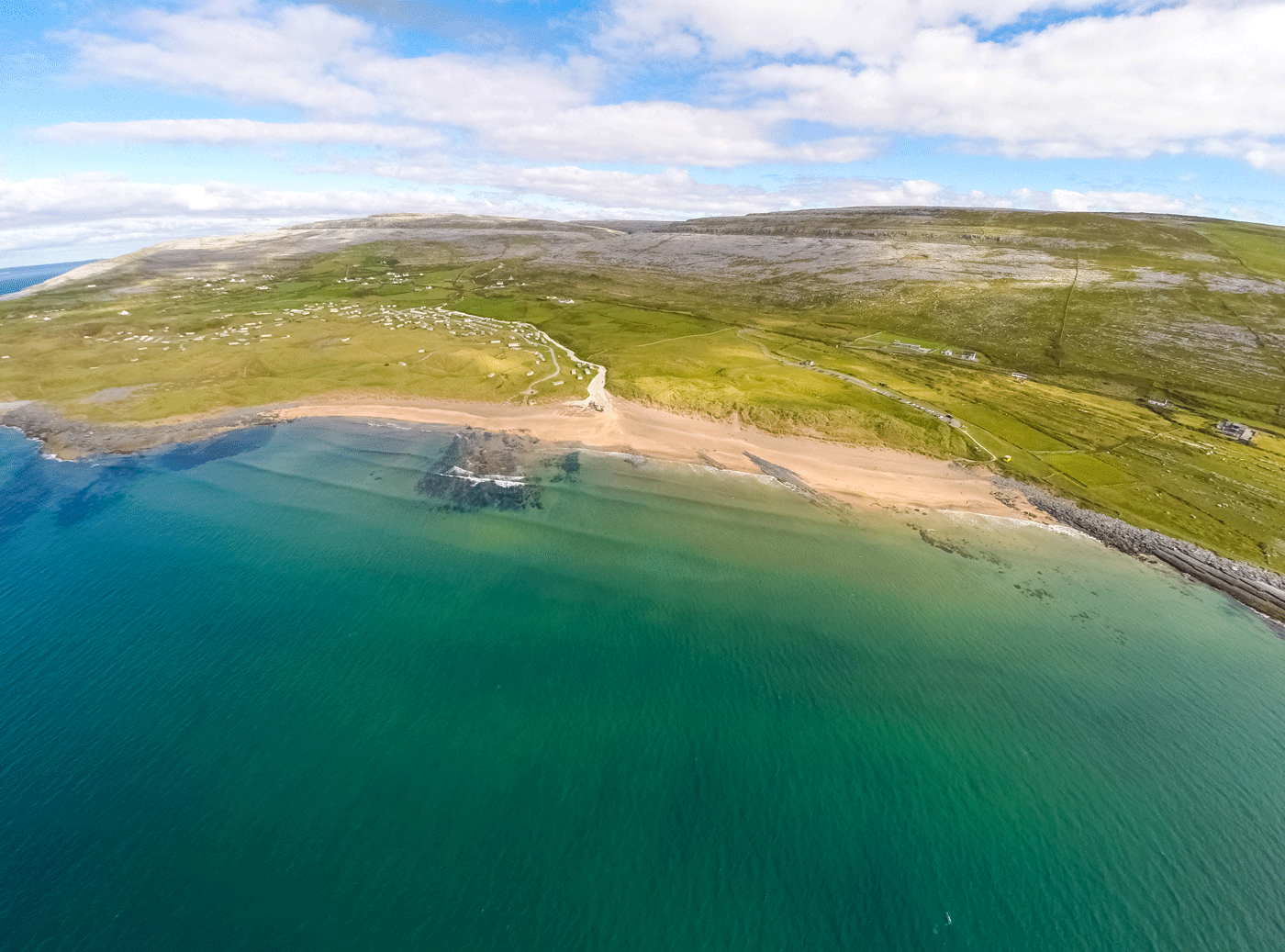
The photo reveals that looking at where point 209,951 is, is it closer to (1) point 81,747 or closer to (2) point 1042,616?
(1) point 81,747

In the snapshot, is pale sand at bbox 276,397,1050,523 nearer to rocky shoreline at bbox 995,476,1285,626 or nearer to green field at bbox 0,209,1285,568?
rocky shoreline at bbox 995,476,1285,626

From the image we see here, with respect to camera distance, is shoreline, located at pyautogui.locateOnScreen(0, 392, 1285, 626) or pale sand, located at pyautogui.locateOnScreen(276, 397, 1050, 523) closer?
shoreline, located at pyautogui.locateOnScreen(0, 392, 1285, 626)

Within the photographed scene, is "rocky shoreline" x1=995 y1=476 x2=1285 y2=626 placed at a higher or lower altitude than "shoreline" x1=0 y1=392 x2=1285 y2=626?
lower

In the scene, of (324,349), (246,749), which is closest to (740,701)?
(246,749)

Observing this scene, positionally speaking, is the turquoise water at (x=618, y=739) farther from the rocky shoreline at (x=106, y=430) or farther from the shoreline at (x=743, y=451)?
the rocky shoreline at (x=106, y=430)

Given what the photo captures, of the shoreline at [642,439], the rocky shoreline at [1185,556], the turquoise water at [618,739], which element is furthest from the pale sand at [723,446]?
the turquoise water at [618,739]

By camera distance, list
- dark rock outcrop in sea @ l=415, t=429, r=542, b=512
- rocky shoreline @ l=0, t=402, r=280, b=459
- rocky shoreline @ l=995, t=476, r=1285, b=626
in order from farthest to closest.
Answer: rocky shoreline @ l=0, t=402, r=280, b=459, dark rock outcrop in sea @ l=415, t=429, r=542, b=512, rocky shoreline @ l=995, t=476, r=1285, b=626

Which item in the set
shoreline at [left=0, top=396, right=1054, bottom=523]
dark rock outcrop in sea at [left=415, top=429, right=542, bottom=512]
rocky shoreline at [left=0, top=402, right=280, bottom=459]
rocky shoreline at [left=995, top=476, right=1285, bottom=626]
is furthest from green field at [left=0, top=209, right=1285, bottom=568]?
dark rock outcrop in sea at [left=415, top=429, right=542, bottom=512]
